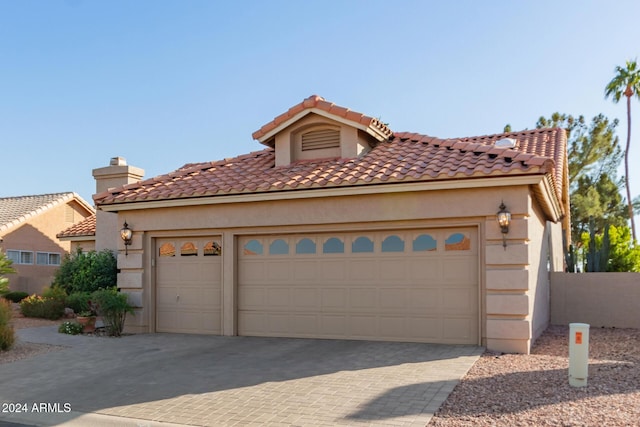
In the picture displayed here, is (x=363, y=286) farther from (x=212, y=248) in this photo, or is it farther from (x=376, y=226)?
(x=212, y=248)

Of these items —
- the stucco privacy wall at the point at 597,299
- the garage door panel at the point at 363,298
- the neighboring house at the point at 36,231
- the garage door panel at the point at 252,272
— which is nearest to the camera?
the garage door panel at the point at 363,298

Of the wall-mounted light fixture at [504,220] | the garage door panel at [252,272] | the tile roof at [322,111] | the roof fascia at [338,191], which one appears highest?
the tile roof at [322,111]

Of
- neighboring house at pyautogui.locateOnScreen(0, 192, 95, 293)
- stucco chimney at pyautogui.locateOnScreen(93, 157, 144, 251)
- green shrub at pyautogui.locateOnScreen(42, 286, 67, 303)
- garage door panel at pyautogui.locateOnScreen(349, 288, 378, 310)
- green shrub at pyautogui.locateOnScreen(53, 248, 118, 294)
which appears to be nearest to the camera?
garage door panel at pyautogui.locateOnScreen(349, 288, 378, 310)

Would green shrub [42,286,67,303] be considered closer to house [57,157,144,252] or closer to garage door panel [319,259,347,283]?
house [57,157,144,252]

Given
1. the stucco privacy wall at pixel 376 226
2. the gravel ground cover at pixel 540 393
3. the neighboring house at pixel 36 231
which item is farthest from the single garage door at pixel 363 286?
the neighboring house at pixel 36 231

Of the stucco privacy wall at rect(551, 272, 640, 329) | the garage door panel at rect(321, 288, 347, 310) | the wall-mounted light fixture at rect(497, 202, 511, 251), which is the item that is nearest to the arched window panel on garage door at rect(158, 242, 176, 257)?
the garage door panel at rect(321, 288, 347, 310)

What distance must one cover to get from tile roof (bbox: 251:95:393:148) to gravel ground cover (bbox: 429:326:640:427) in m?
5.69

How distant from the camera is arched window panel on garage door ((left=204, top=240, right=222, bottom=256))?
12978 mm

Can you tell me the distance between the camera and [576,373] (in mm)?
7402

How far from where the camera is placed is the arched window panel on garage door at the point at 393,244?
37.6 feet

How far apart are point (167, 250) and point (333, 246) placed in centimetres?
414

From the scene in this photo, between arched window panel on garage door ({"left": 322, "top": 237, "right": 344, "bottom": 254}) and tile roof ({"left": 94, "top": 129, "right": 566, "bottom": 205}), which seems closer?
tile roof ({"left": 94, "top": 129, "right": 566, "bottom": 205})

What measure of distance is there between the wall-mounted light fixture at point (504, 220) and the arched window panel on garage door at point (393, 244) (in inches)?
79.3

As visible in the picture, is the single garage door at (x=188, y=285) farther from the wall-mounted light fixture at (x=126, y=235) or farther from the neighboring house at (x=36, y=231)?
the neighboring house at (x=36, y=231)
